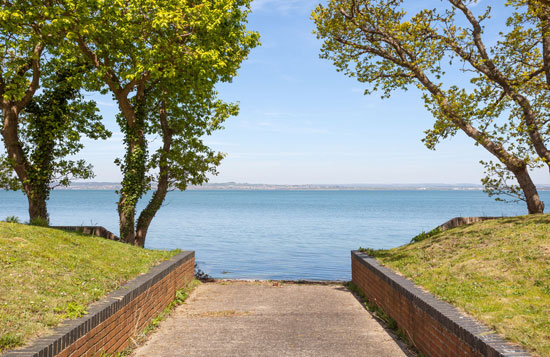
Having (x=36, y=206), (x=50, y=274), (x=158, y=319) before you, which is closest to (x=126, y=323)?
(x=50, y=274)

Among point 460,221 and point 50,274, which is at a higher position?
point 460,221

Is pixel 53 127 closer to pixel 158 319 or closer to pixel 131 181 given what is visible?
pixel 131 181

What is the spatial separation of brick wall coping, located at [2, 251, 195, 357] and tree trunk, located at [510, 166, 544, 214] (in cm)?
1305

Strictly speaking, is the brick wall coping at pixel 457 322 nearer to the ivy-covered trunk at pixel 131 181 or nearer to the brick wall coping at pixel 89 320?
the brick wall coping at pixel 89 320

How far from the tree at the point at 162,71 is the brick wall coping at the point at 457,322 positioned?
9246 millimetres

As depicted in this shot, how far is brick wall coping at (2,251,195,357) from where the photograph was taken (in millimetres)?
5143

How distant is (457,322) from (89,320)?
513 cm

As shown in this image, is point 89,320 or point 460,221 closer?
point 89,320

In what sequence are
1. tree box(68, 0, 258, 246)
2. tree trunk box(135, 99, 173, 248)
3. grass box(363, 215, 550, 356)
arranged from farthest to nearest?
tree trunk box(135, 99, 173, 248) < tree box(68, 0, 258, 246) < grass box(363, 215, 550, 356)

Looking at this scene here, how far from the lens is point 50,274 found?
825 cm

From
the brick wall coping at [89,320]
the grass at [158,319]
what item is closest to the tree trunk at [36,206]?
the grass at [158,319]

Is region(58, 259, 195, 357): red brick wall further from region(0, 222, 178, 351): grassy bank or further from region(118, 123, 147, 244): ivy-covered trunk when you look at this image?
region(118, 123, 147, 244): ivy-covered trunk

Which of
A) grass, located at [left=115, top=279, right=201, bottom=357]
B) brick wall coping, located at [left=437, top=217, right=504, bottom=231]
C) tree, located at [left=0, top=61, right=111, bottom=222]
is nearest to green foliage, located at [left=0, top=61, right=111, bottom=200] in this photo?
tree, located at [left=0, top=61, right=111, bottom=222]

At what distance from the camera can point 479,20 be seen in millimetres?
16953
